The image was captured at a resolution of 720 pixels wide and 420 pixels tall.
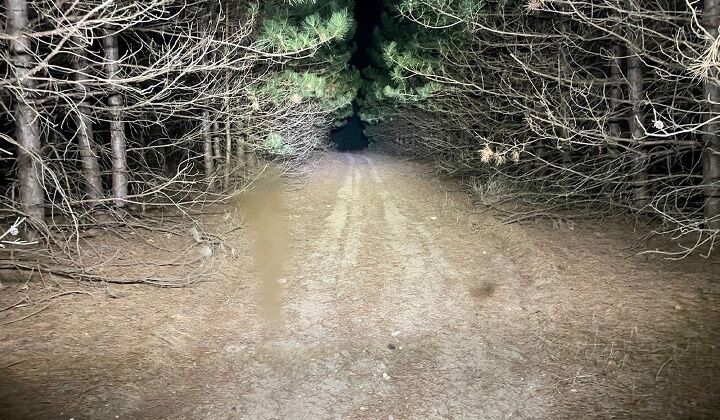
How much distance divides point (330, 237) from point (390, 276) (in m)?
2.43

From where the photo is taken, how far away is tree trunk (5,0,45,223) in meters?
5.34

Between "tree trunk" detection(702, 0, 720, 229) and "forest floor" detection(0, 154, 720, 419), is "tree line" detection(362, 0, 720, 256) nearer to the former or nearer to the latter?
"tree trunk" detection(702, 0, 720, 229)

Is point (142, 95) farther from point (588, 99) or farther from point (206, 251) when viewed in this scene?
point (588, 99)

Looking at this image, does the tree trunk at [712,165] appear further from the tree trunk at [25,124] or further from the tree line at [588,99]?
the tree trunk at [25,124]

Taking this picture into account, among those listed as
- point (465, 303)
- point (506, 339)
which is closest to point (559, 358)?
point (506, 339)

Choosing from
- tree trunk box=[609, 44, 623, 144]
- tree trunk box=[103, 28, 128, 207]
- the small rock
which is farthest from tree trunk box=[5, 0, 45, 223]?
tree trunk box=[609, 44, 623, 144]

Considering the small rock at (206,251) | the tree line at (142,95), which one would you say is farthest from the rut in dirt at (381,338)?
the tree line at (142,95)

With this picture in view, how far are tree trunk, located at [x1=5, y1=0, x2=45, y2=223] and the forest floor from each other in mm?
1080

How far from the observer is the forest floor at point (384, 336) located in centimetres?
388

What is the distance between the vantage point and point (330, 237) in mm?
9102

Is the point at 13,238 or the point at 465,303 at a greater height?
the point at 13,238

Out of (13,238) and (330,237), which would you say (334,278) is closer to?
(330,237)

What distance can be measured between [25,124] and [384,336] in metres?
5.17

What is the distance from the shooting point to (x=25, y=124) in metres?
5.73
